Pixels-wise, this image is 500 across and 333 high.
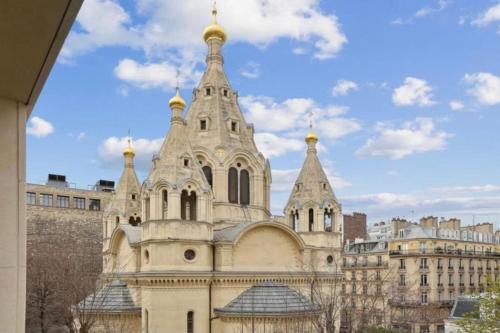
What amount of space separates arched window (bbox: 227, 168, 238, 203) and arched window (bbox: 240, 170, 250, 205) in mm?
441

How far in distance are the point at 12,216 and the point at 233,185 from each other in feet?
88.6

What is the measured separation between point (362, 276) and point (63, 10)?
53448mm

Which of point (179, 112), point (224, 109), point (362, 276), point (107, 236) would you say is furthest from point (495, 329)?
point (362, 276)

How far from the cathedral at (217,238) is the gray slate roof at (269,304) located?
0.05 m

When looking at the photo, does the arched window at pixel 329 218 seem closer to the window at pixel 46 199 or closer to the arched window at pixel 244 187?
the arched window at pixel 244 187

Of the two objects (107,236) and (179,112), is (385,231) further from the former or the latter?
(179,112)

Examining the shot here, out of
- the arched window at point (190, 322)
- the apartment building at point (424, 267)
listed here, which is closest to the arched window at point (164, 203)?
the arched window at point (190, 322)

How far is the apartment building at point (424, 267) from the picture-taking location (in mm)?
45906

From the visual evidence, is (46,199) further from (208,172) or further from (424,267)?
(424,267)

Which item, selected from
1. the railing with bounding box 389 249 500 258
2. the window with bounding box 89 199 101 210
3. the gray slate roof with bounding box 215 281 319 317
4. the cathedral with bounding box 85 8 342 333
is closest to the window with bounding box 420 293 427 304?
the railing with bounding box 389 249 500 258

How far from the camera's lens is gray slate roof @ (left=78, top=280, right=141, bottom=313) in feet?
86.6

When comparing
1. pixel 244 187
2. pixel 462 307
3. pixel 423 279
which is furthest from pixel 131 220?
pixel 423 279

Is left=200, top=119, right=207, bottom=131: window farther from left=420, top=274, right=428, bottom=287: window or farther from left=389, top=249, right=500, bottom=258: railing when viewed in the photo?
left=420, top=274, right=428, bottom=287: window

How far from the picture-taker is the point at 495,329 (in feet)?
59.3
